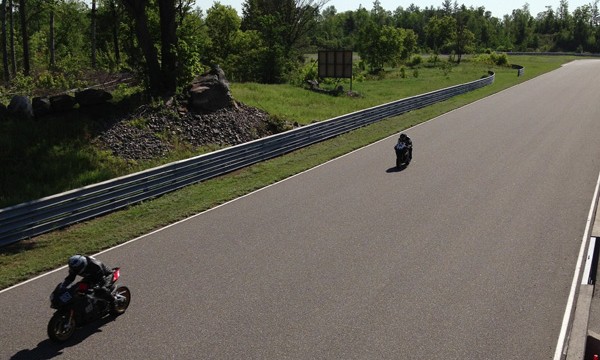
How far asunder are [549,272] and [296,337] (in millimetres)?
4994

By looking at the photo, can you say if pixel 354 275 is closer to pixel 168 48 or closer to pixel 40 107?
pixel 40 107

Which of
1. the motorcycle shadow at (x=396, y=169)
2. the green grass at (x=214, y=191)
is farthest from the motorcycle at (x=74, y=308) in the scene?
the motorcycle shadow at (x=396, y=169)

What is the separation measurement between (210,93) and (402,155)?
9127 millimetres

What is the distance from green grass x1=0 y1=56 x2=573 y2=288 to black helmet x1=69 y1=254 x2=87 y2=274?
280cm

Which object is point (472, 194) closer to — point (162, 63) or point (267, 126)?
point (267, 126)

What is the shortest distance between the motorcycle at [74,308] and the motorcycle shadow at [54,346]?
0.09 m

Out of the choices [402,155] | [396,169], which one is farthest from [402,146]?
[396,169]

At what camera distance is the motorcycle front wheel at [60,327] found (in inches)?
278

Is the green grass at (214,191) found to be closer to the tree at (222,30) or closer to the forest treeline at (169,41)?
the forest treeline at (169,41)

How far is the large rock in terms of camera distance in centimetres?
2170

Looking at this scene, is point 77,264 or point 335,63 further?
point 335,63

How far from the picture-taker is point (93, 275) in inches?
305

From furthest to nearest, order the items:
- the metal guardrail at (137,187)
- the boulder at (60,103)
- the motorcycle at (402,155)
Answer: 1. the boulder at (60,103)
2. the motorcycle at (402,155)
3. the metal guardrail at (137,187)

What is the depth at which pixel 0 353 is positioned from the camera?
699 cm
